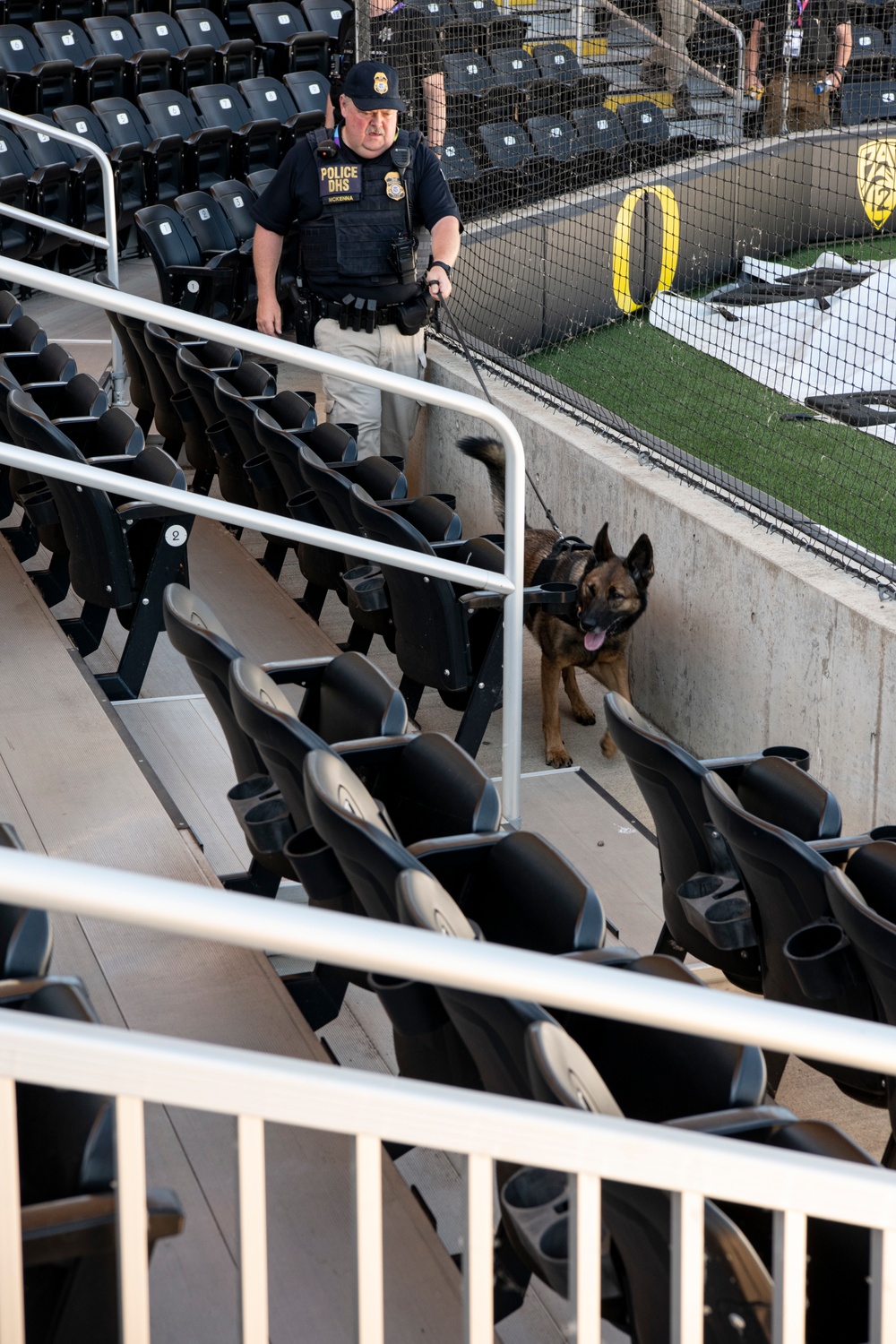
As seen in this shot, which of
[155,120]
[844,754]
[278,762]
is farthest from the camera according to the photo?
[155,120]

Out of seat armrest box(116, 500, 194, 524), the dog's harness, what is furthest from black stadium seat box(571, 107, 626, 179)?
seat armrest box(116, 500, 194, 524)

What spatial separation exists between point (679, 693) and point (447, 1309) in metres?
2.83

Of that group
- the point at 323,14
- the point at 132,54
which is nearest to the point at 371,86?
the point at 132,54

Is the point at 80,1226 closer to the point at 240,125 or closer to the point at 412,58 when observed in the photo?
the point at 412,58

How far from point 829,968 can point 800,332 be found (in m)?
5.86

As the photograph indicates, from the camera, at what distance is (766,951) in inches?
90.1

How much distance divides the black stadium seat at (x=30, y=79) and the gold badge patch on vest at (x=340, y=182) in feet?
15.5

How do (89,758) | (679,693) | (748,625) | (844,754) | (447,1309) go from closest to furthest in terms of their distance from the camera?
(447,1309)
(89,758)
(844,754)
(748,625)
(679,693)

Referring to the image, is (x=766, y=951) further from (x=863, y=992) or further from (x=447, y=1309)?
(x=447, y=1309)

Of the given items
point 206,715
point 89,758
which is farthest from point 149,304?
point 206,715

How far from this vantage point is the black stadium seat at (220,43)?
9.93 meters

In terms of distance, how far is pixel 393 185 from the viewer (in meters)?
5.12

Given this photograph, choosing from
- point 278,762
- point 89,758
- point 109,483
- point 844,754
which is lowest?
point 844,754

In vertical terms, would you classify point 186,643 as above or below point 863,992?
above
